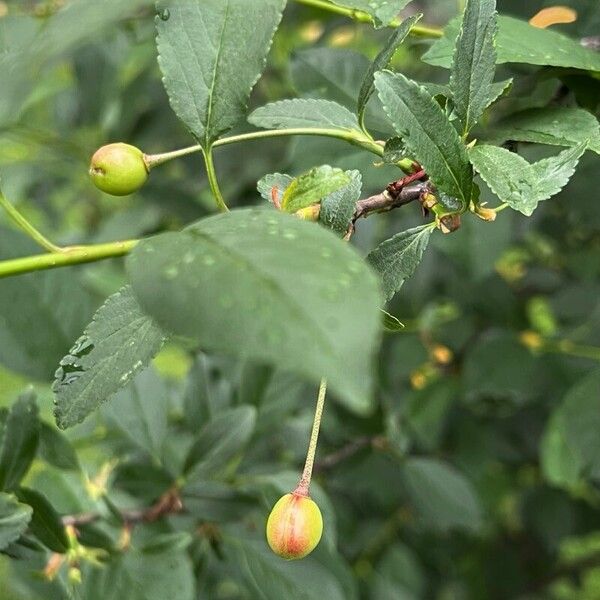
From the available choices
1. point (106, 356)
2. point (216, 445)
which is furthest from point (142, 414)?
point (106, 356)

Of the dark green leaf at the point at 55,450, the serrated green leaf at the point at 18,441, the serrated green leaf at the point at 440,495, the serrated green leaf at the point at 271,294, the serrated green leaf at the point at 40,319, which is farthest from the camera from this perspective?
the serrated green leaf at the point at 440,495

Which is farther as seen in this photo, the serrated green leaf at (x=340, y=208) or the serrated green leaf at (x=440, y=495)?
the serrated green leaf at (x=440, y=495)

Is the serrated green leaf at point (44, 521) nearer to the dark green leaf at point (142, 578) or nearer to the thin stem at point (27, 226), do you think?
the dark green leaf at point (142, 578)

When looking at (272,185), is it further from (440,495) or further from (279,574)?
(440,495)

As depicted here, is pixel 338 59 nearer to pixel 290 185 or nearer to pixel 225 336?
pixel 290 185

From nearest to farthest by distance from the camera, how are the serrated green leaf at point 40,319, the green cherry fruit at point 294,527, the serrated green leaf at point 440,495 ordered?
1. the green cherry fruit at point 294,527
2. the serrated green leaf at point 40,319
3. the serrated green leaf at point 440,495

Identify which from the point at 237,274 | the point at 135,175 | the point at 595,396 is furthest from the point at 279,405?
the point at 237,274

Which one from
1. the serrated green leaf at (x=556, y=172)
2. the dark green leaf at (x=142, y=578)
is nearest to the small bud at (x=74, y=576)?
the dark green leaf at (x=142, y=578)
